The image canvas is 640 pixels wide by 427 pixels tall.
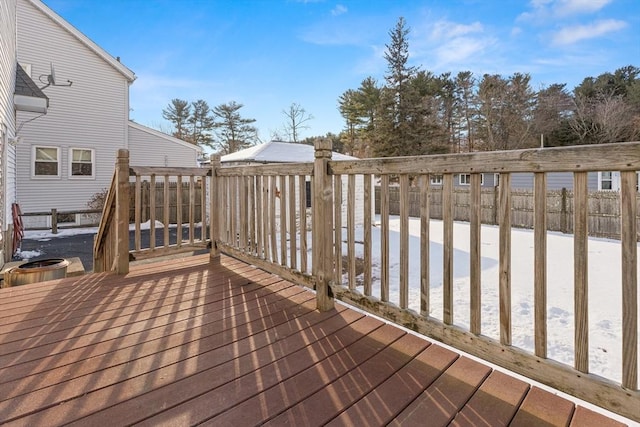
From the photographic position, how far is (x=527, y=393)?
1489 mm

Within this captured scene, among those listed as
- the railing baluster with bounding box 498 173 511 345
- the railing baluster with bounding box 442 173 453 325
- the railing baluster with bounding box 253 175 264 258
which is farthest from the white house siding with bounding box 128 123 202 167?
the railing baluster with bounding box 498 173 511 345

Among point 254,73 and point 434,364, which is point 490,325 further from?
point 254,73

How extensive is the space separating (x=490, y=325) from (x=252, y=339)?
9.79 feet

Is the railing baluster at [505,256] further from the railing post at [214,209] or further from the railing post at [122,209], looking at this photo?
the railing post at [122,209]

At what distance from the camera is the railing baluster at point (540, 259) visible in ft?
4.56

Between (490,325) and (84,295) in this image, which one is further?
(490,325)

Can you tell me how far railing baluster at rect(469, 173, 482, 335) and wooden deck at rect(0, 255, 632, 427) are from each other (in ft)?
0.90

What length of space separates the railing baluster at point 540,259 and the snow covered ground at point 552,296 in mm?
1322

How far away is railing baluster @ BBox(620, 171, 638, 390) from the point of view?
119 cm

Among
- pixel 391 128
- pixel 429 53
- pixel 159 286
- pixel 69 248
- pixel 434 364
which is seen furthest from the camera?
pixel 429 53

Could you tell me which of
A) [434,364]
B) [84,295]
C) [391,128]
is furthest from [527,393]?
[391,128]

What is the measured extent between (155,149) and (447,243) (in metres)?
13.6

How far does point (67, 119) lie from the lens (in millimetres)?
11242

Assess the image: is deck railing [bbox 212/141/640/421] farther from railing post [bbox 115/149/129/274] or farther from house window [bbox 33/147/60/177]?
house window [bbox 33/147/60/177]
